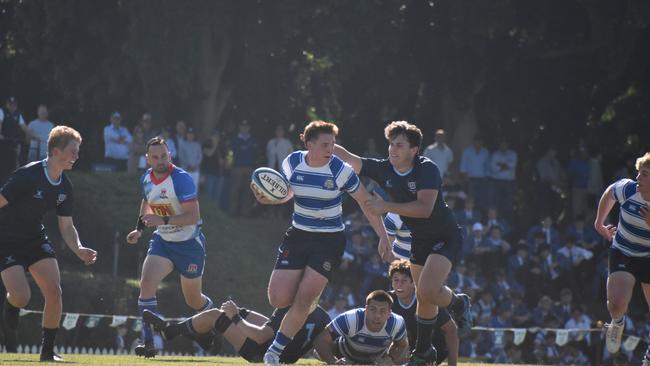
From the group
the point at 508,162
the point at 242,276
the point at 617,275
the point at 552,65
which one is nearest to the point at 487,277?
the point at 508,162

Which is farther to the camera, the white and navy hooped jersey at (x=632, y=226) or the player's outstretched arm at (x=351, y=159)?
the white and navy hooped jersey at (x=632, y=226)

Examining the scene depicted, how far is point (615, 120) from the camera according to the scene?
2645 cm

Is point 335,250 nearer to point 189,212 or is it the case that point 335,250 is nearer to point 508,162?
point 189,212

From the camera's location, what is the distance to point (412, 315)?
48.0 feet

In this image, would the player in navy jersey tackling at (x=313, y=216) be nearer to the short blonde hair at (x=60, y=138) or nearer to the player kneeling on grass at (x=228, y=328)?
the player kneeling on grass at (x=228, y=328)

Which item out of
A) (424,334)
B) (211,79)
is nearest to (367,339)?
(424,334)

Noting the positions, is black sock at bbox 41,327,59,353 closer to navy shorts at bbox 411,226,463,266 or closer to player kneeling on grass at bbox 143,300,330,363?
player kneeling on grass at bbox 143,300,330,363

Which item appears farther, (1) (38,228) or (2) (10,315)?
(2) (10,315)

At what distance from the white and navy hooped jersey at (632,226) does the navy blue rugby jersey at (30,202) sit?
5.51 m

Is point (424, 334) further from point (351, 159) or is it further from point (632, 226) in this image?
point (632, 226)

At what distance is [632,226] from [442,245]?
2006 millimetres

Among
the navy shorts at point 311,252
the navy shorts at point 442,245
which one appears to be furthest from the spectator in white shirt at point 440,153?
the navy shorts at point 311,252

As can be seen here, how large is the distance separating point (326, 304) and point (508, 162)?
6.12m

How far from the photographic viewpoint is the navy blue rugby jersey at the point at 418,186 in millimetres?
11602
